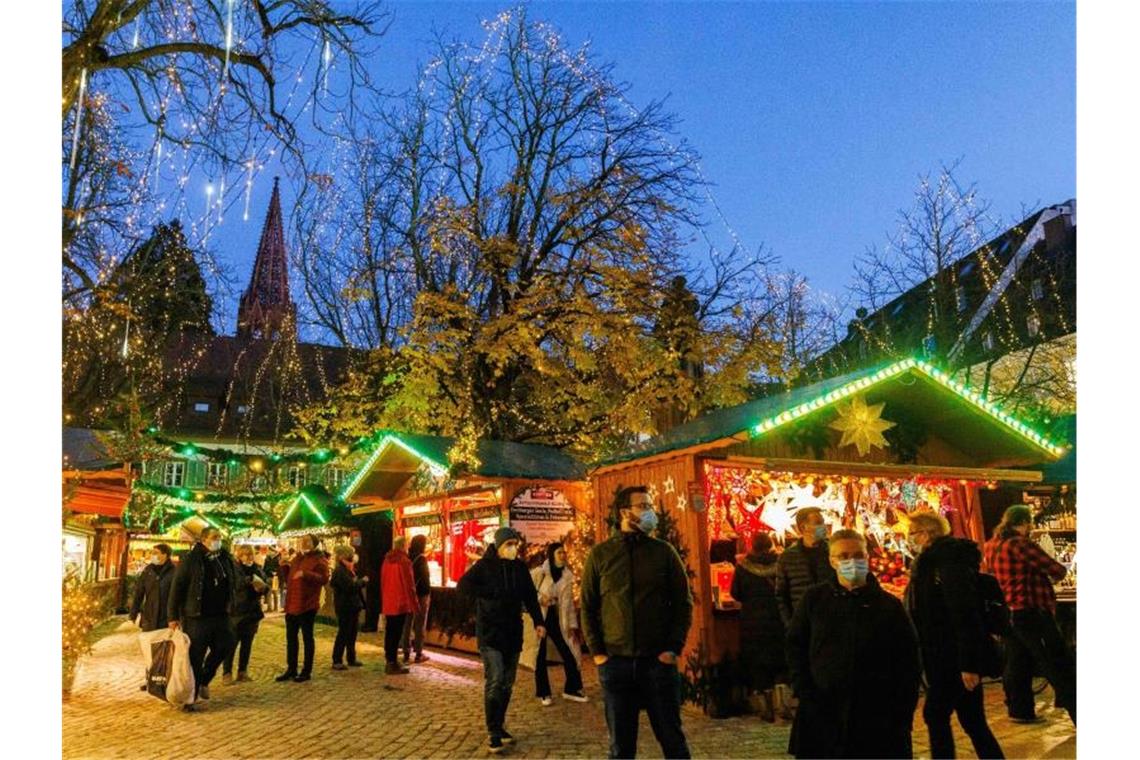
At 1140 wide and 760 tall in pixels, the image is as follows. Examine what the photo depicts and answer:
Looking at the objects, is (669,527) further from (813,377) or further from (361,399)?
(813,377)

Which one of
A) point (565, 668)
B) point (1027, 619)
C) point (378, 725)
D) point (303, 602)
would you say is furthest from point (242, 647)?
point (1027, 619)

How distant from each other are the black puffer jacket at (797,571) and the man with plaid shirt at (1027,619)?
1382mm

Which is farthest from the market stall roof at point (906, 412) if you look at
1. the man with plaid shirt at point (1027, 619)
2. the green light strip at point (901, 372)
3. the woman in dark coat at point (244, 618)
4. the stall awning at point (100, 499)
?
the stall awning at point (100, 499)

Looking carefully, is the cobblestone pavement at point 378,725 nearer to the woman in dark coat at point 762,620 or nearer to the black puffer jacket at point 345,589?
the woman in dark coat at point 762,620

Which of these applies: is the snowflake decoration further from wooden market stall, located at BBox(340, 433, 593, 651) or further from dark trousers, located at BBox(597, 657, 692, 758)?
dark trousers, located at BBox(597, 657, 692, 758)

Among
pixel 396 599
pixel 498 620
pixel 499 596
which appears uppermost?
pixel 499 596

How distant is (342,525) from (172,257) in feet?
24.2

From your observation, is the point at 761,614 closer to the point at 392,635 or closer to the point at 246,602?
the point at 392,635

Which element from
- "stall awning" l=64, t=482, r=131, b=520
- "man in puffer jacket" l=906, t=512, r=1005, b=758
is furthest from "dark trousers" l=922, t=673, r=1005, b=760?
"stall awning" l=64, t=482, r=131, b=520

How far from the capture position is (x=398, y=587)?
1103cm

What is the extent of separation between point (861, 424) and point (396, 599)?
19.7ft

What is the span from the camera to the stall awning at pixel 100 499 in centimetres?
1559

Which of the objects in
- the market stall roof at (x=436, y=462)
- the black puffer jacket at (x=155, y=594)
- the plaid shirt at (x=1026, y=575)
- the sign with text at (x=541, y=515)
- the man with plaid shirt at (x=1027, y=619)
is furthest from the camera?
the market stall roof at (x=436, y=462)

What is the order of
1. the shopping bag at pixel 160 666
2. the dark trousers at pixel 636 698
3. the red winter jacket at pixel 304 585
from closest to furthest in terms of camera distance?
the dark trousers at pixel 636 698 → the shopping bag at pixel 160 666 → the red winter jacket at pixel 304 585
